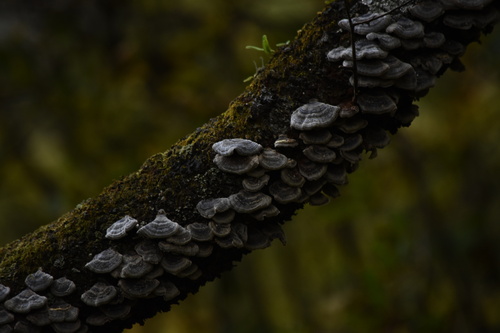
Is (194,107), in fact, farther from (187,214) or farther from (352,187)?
(187,214)

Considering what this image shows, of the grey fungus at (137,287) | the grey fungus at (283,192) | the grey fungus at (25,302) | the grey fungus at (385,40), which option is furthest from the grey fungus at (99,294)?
the grey fungus at (385,40)

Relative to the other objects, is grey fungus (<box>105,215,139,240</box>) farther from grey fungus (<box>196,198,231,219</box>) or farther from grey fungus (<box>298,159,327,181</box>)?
grey fungus (<box>298,159,327,181</box>)

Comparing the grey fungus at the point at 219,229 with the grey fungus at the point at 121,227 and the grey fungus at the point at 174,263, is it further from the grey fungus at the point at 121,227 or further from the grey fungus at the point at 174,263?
the grey fungus at the point at 121,227

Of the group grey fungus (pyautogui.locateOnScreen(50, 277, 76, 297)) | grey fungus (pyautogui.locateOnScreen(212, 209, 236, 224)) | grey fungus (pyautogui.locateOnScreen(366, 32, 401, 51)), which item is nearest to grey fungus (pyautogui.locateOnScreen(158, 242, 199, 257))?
grey fungus (pyautogui.locateOnScreen(212, 209, 236, 224))

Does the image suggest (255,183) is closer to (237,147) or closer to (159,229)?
(237,147)

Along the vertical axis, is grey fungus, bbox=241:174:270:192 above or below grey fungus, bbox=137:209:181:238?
above

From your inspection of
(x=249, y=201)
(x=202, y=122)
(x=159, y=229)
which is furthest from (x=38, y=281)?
(x=202, y=122)
